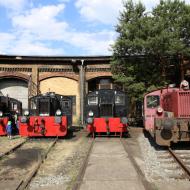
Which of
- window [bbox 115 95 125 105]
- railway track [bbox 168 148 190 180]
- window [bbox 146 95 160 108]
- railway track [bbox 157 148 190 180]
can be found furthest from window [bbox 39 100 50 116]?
railway track [bbox 168 148 190 180]

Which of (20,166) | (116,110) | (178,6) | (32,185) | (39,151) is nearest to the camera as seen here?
(32,185)

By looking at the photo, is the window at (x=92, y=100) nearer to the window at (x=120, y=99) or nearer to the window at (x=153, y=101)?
the window at (x=120, y=99)

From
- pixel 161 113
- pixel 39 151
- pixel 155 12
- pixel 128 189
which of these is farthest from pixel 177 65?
pixel 128 189

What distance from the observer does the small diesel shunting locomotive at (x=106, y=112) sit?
17672 mm

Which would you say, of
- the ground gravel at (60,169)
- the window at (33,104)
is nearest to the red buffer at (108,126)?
the ground gravel at (60,169)

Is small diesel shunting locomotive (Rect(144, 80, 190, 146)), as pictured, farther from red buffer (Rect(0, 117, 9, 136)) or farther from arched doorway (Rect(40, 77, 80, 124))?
arched doorway (Rect(40, 77, 80, 124))

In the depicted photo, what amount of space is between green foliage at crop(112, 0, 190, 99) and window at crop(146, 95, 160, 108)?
17.8 feet

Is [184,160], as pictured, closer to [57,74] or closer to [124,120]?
[124,120]

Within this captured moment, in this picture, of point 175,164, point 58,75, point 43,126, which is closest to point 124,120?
point 43,126

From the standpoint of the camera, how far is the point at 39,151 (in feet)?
43.9

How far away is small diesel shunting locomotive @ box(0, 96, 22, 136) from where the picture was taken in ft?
61.7

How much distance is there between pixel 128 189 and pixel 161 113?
7.29 meters

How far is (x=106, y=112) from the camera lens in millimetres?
18562

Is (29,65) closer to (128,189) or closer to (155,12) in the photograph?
(155,12)
